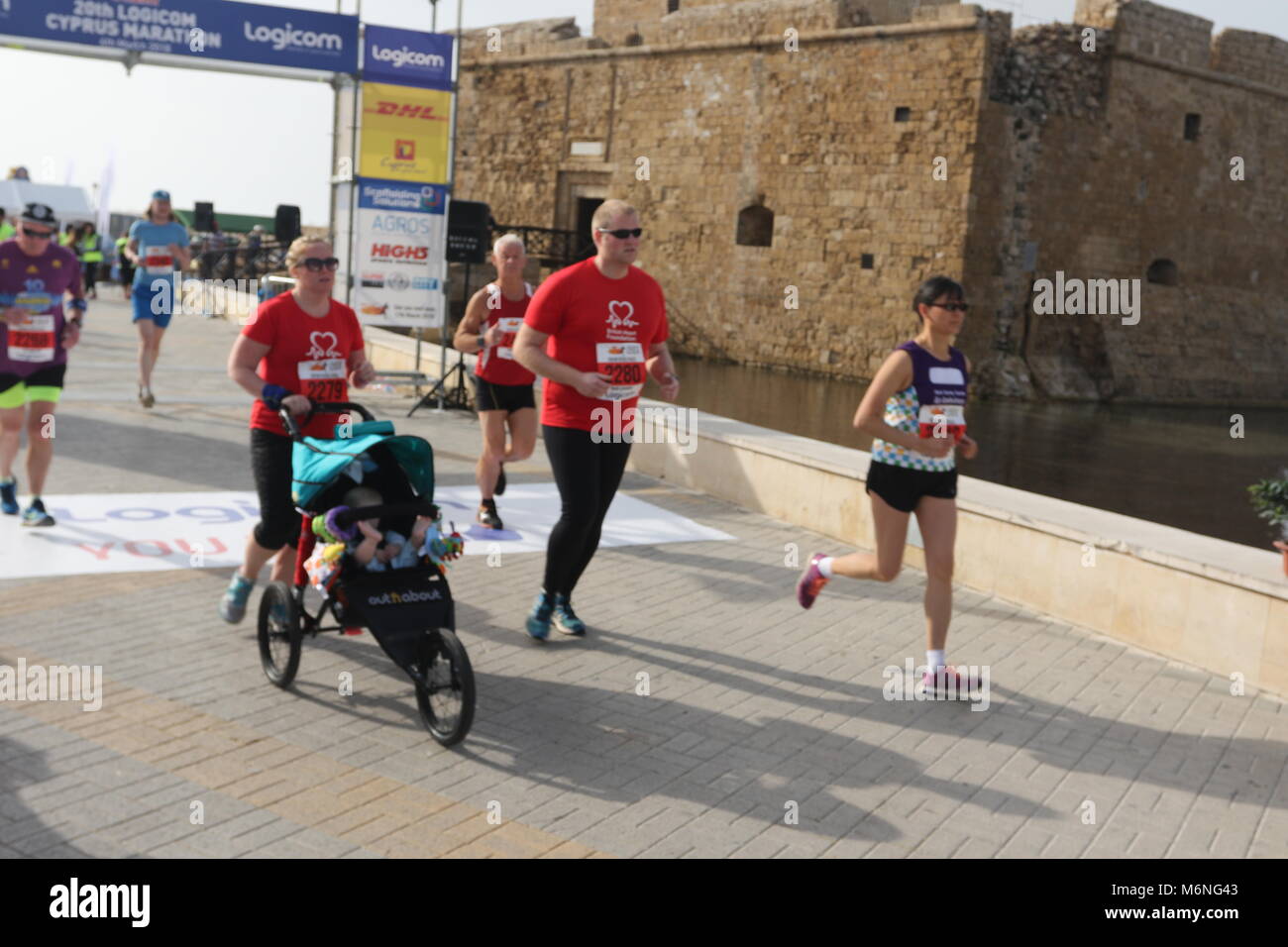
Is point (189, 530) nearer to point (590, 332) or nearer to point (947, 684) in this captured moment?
point (590, 332)

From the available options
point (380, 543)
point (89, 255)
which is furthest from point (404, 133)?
point (89, 255)

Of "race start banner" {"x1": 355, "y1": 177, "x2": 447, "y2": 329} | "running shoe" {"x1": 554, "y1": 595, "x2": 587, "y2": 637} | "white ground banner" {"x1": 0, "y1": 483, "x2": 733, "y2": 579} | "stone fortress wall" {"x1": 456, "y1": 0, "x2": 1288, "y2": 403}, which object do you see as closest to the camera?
"running shoe" {"x1": 554, "y1": 595, "x2": 587, "y2": 637}

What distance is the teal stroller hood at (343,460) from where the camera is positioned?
15.5 feet

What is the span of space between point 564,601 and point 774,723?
136 centimetres

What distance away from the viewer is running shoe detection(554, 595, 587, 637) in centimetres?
589

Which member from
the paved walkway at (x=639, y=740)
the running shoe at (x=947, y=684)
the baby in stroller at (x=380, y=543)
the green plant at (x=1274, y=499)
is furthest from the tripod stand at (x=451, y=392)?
the green plant at (x=1274, y=499)

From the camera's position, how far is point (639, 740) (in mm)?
4676

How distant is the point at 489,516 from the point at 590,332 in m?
2.55

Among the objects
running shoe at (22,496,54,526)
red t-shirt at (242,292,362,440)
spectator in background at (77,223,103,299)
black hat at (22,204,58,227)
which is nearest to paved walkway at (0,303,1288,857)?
running shoe at (22,496,54,526)

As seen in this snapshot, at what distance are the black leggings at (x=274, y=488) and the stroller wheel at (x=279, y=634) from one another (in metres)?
0.23

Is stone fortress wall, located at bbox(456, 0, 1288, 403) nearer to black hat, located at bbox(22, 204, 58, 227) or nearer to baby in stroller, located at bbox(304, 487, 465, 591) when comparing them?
black hat, located at bbox(22, 204, 58, 227)

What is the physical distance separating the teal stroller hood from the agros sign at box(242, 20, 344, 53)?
30.0ft

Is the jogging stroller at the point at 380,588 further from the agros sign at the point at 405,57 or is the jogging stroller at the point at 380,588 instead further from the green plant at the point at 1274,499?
the agros sign at the point at 405,57

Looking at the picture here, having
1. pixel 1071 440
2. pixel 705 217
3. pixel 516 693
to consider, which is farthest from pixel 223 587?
pixel 705 217
